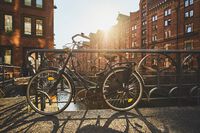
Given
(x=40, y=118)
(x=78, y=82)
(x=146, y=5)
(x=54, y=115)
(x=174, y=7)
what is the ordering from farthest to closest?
(x=146, y=5) < (x=174, y=7) < (x=78, y=82) < (x=54, y=115) < (x=40, y=118)

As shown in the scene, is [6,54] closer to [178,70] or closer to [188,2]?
[178,70]

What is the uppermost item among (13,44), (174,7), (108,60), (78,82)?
(174,7)

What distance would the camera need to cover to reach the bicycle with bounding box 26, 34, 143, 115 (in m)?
3.93

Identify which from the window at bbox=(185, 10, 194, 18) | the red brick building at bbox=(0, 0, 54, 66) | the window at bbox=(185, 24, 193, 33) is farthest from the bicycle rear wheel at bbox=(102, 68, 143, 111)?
the window at bbox=(185, 10, 194, 18)

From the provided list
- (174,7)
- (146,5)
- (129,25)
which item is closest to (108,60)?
(174,7)

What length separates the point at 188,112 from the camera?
157 inches

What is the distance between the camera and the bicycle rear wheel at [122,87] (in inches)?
161

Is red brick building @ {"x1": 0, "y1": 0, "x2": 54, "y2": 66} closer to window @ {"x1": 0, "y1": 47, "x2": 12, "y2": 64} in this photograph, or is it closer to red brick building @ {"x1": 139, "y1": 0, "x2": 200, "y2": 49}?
window @ {"x1": 0, "y1": 47, "x2": 12, "y2": 64}

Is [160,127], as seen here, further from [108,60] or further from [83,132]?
[108,60]

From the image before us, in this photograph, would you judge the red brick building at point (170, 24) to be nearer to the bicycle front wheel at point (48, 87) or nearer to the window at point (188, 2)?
the window at point (188, 2)

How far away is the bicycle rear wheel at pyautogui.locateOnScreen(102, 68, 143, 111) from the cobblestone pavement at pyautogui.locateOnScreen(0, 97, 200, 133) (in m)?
0.26

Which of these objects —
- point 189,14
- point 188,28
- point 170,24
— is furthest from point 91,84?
point 170,24

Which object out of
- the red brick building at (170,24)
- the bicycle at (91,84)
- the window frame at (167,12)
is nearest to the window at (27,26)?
the bicycle at (91,84)

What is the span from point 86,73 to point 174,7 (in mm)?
41961
